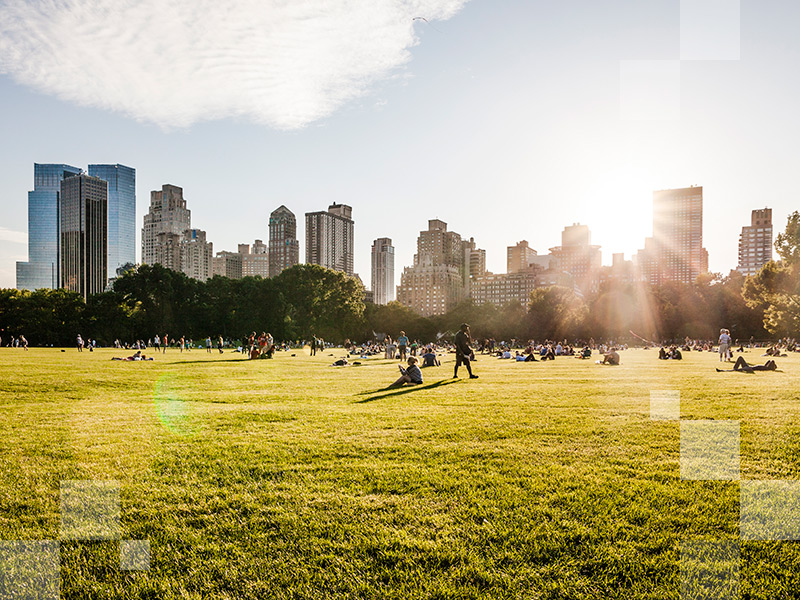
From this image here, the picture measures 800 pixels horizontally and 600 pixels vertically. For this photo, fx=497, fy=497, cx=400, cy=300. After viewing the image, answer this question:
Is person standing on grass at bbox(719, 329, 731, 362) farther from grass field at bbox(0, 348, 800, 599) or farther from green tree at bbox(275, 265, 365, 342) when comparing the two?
green tree at bbox(275, 265, 365, 342)

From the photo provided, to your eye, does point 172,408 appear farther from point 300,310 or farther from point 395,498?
point 300,310

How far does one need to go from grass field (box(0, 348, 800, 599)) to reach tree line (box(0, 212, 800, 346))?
224 feet

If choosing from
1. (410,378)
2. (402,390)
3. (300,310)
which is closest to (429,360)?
(410,378)

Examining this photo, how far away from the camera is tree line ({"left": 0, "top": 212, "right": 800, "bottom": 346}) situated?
258 ft

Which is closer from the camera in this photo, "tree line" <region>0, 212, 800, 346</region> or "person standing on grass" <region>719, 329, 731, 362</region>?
"person standing on grass" <region>719, 329, 731, 362</region>

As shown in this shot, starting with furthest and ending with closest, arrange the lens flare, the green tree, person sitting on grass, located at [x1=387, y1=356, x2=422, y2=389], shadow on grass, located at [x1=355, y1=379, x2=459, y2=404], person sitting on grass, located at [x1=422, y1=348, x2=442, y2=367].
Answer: the green tree < person sitting on grass, located at [x1=422, y1=348, x2=442, y2=367] < person sitting on grass, located at [x1=387, y1=356, x2=422, y2=389] < shadow on grass, located at [x1=355, y1=379, x2=459, y2=404] < the lens flare

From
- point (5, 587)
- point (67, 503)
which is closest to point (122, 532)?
point (5, 587)

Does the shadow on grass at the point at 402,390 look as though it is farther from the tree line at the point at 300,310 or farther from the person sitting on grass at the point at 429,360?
the tree line at the point at 300,310

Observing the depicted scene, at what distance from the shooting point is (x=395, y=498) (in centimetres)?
564

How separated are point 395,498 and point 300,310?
86954mm

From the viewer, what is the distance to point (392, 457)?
7277 mm

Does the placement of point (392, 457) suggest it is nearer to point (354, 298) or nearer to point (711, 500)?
point (711, 500)

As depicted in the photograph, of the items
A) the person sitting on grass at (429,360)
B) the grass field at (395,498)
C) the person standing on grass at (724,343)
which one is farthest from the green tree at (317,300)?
the grass field at (395,498)

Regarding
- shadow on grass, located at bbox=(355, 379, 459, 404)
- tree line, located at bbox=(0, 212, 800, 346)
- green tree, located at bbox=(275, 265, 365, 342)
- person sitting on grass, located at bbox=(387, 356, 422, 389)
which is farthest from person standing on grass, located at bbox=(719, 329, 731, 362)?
green tree, located at bbox=(275, 265, 365, 342)
